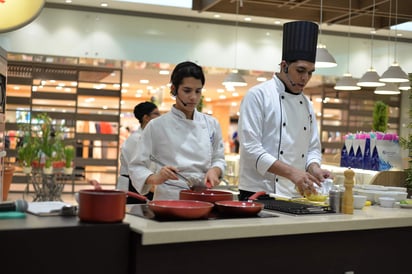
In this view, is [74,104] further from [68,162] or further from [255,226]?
[255,226]

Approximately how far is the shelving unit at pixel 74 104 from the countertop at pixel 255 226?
345 inches

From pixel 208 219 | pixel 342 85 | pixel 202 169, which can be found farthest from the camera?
pixel 342 85

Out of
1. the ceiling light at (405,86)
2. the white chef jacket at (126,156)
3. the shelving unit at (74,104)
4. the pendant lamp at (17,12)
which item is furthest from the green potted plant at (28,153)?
the ceiling light at (405,86)

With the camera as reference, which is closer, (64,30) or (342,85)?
(342,85)

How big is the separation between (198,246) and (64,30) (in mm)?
8457

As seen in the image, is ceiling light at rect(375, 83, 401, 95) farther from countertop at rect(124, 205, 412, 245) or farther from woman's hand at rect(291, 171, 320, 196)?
countertop at rect(124, 205, 412, 245)

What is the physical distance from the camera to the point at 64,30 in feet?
31.2

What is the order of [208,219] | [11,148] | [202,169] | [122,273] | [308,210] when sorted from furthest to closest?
[11,148], [202,169], [308,210], [208,219], [122,273]

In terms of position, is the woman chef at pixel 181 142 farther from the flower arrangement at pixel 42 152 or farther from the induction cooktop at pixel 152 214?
the flower arrangement at pixel 42 152

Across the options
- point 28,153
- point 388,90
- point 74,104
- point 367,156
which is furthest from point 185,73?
point 74,104

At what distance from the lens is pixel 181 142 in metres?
2.69

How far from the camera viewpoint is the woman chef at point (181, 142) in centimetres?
261

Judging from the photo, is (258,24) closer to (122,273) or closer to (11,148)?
(11,148)

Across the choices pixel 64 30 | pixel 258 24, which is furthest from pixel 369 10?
pixel 64 30
